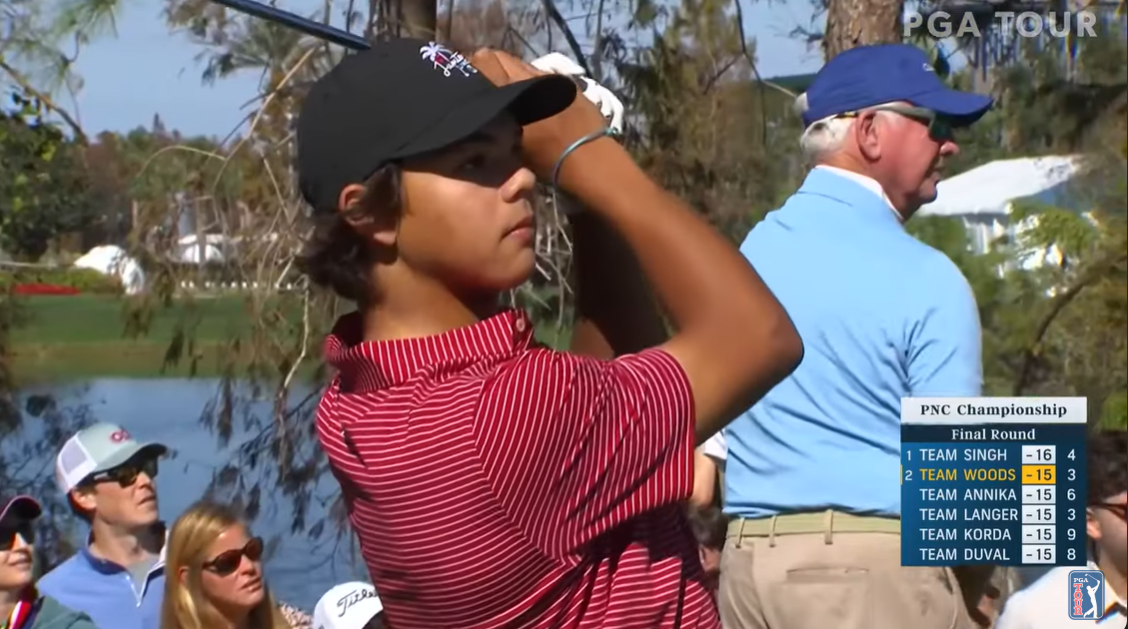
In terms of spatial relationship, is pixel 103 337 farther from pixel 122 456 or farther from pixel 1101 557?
pixel 1101 557

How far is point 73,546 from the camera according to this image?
621cm

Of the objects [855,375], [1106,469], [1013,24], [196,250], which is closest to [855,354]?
[855,375]

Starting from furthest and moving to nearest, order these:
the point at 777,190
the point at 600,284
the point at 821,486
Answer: the point at 777,190 → the point at 821,486 → the point at 600,284

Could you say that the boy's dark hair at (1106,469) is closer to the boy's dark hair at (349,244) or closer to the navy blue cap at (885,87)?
the navy blue cap at (885,87)

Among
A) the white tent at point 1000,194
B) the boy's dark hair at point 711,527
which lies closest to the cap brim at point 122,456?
the boy's dark hair at point 711,527

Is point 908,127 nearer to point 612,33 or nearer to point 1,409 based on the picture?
point 612,33

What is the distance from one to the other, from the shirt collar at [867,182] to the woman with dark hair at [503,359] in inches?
70.2

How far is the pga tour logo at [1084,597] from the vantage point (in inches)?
158

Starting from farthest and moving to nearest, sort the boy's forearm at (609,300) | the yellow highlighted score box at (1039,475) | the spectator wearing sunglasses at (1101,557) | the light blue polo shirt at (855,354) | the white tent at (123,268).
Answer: the white tent at (123,268) < the spectator wearing sunglasses at (1101,557) < the yellow highlighted score box at (1039,475) < the light blue polo shirt at (855,354) < the boy's forearm at (609,300)

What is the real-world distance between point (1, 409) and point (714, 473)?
3.43 metres

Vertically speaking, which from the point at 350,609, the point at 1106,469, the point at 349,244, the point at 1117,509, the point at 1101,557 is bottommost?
the point at 350,609

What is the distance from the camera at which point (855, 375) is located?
3.17 metres

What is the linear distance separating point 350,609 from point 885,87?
2091 mm

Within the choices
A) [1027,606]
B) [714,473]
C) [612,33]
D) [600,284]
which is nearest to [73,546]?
[612,33]
